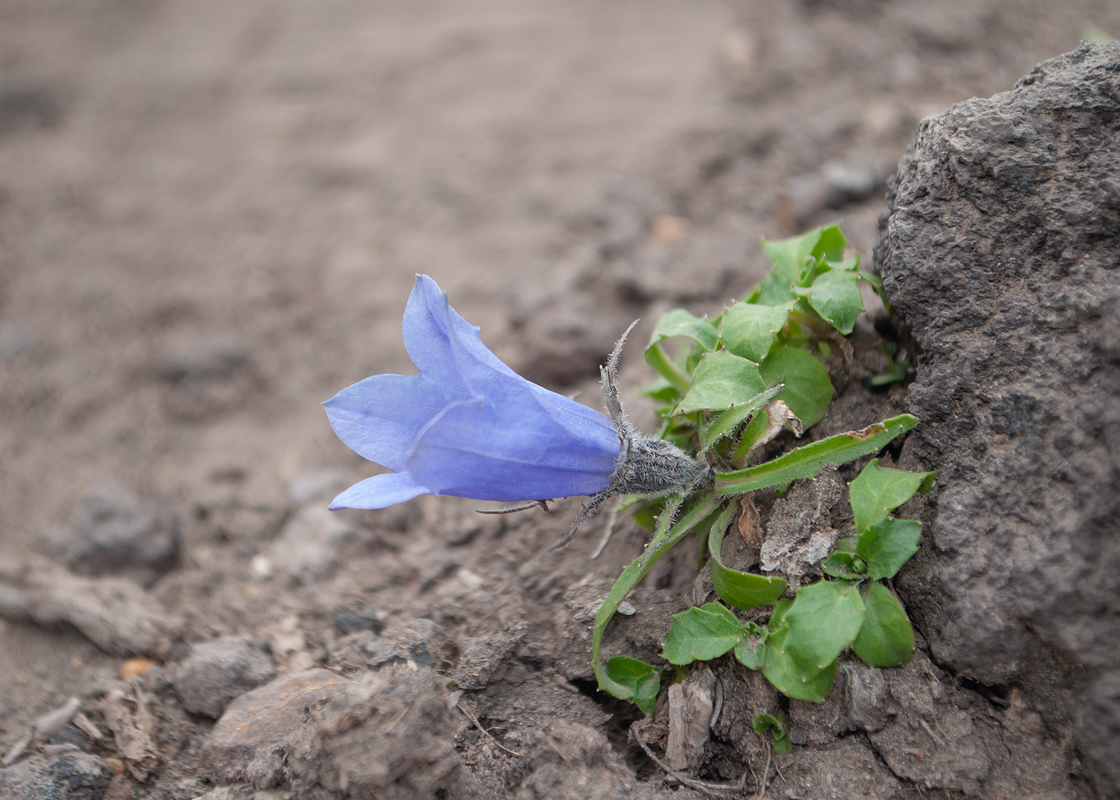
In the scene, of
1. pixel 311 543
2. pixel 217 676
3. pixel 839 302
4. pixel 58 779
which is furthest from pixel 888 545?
pixel 58 779

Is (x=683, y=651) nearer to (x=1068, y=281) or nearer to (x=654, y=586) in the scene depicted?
(x=654, y=586)

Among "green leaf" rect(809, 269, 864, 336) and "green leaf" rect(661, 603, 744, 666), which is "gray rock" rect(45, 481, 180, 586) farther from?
"green leaf" rect(809, 269, 864, 336)

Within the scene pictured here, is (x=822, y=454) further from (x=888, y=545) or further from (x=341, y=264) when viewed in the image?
(x=341, y=264)

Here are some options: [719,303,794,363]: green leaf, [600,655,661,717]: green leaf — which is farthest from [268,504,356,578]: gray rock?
[719,303,794,363]: green leaf

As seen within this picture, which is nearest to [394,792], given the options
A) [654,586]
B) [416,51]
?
[654,586]

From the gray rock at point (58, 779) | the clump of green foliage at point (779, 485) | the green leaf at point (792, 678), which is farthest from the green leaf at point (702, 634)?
the gray rock at point (58, 779)

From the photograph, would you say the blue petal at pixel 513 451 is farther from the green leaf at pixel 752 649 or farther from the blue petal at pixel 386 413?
the green leaf at pixel 752 649

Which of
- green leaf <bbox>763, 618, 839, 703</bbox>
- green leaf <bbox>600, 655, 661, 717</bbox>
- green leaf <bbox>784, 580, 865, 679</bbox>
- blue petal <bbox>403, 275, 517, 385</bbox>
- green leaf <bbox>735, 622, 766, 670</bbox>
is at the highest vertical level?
blue petal <bbox>403, 275, 517, 385</bbox>
